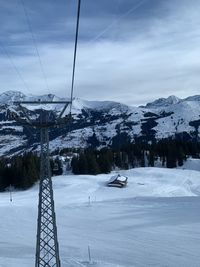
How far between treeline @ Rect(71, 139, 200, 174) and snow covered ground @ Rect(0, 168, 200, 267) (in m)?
33.0

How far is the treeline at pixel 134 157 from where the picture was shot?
404 feet

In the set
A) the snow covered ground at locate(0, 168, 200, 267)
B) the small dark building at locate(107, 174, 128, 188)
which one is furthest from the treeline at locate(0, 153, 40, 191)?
the small dark building at locate(107, 174, 128, 188)

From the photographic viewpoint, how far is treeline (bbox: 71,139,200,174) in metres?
123

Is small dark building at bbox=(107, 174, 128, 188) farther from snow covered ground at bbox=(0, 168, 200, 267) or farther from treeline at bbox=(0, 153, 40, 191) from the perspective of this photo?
treeline at bbox=(0, 153, 40, 191)

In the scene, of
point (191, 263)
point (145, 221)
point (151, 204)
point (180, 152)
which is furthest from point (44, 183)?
point (180, 152)

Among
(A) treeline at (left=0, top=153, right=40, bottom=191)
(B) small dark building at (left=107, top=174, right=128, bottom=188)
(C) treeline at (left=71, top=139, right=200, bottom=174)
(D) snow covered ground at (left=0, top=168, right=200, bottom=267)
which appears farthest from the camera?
(C) treeline at (left=71, top=139, right=200, bottom=174)

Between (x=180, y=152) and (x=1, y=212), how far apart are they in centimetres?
8653

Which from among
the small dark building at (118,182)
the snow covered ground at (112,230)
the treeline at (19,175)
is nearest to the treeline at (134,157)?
the treeline at (19,175)

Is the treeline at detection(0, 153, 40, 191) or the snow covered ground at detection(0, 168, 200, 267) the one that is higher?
the treeline at detection(0, 153, 40, 191)

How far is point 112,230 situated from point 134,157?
342 feet

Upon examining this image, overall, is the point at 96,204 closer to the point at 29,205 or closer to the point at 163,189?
the point at 29,205

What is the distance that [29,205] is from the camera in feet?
224

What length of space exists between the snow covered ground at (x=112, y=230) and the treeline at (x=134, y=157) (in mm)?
32955

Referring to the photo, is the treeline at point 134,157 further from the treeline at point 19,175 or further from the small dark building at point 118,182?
the small dark building at point 118,182
